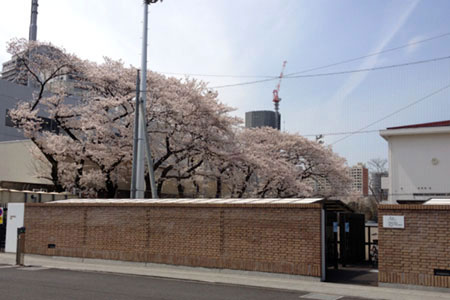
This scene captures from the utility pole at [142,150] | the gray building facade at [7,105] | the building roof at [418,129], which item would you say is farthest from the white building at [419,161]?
the gray building facade at [7,105]

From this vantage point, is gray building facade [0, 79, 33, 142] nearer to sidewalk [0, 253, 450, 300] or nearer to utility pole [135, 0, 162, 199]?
utility pole [135, 0, 162, 199]

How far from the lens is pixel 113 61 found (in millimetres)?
34250

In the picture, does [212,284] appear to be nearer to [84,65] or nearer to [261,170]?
[84,65]

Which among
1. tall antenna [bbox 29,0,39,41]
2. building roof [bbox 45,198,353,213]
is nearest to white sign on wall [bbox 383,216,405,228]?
building roof [bbox 45,198,353,213]

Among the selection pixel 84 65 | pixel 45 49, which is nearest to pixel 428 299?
pixel 84 65

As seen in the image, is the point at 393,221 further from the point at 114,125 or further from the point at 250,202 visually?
the point at 114,125

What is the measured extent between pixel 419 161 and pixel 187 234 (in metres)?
19.5

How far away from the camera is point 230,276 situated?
52.5 feet

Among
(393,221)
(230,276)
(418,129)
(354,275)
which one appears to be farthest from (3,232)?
(418,129)

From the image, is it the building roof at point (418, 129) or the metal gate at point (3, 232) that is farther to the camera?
the building roof at point (418, 129)

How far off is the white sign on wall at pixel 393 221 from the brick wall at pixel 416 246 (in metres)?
0.09

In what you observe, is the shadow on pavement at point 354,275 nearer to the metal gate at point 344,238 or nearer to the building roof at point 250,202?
the metal gate at point 344,238

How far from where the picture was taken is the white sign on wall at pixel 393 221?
1380 cm

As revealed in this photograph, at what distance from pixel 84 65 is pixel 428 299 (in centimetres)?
2773
